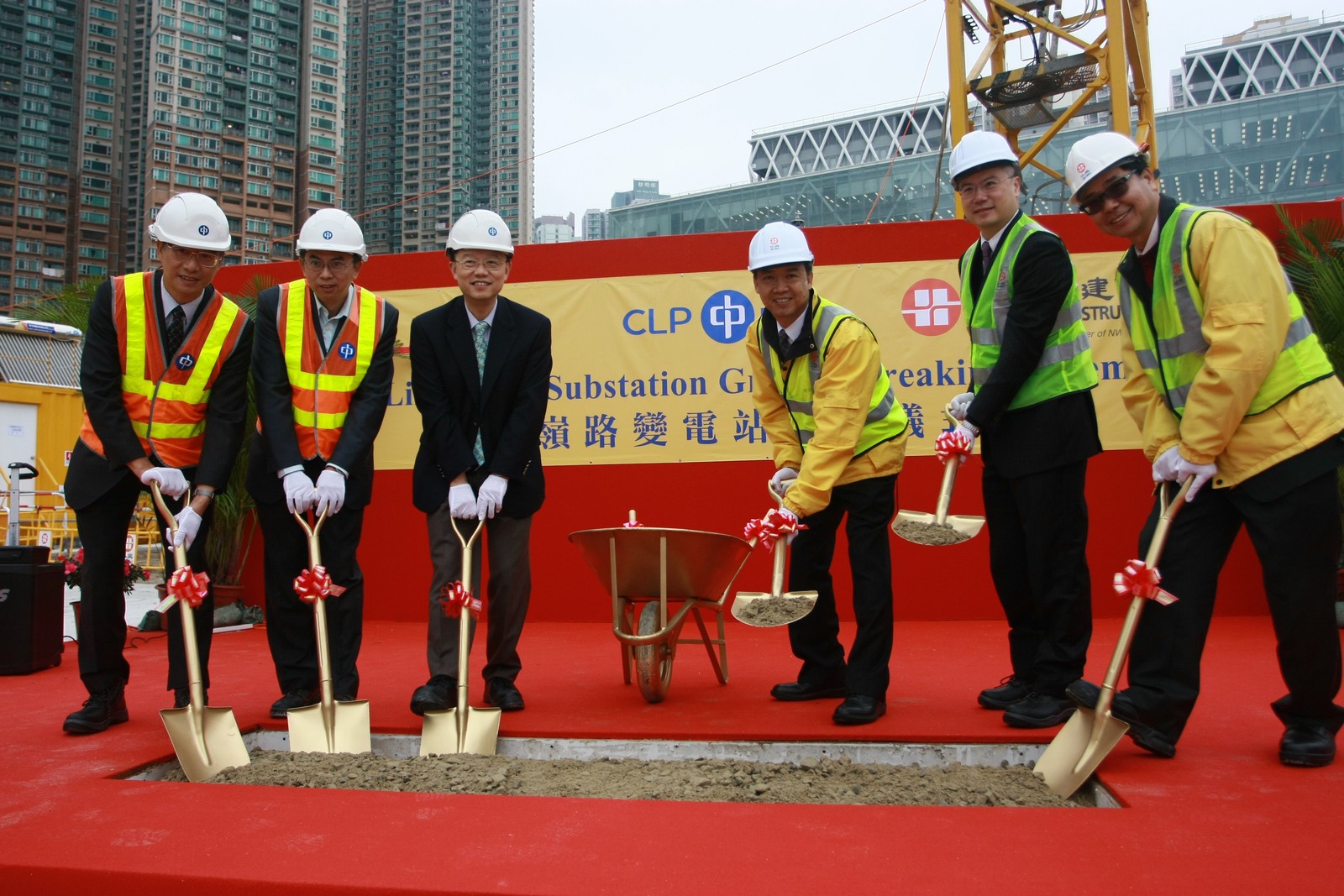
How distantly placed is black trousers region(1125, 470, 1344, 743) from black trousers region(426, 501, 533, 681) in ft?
6.42

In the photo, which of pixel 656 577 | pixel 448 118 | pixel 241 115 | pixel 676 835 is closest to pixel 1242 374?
pixel 676 835

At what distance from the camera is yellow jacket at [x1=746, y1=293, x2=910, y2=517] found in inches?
118

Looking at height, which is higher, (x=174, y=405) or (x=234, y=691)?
(x=174, y=405)

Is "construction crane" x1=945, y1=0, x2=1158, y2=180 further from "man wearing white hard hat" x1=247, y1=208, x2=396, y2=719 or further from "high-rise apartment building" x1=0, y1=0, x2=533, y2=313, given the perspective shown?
"high-rise apartment building" x1=0, y1=0, x2=533, y2=313

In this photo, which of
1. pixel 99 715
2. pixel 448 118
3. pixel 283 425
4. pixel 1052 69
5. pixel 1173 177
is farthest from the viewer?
pixel 448 118

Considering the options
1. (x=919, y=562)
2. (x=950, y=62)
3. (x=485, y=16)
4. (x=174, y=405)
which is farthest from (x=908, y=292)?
(x=485, y=16)

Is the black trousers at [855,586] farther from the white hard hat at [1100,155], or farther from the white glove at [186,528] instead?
the white glove at [186,528]

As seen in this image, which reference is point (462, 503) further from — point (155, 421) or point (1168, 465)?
point (1168, 465)

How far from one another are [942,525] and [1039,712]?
595mm

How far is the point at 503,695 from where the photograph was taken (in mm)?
3258

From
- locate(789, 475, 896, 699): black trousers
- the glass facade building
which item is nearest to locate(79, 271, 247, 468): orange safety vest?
locate(789, 475, 896, 699): black trousers

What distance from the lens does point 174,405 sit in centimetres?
321

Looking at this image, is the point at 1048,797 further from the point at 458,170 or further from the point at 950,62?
the point at 458,170

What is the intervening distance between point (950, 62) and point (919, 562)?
1183 centimetres
